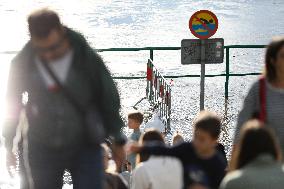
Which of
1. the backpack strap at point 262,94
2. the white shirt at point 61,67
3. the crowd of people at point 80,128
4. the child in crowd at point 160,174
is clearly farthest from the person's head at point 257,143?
the white shirt at point 61,67

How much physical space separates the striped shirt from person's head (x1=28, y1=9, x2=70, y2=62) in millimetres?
1242

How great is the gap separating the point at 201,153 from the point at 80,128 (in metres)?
0.69

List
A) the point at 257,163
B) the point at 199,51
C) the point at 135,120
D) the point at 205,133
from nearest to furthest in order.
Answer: the point at 257,163
the point at 205,133
the point at 135,120
the point at 199,51

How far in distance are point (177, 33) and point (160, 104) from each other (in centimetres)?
1106

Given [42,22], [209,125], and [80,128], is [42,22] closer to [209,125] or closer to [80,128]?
[80,128]

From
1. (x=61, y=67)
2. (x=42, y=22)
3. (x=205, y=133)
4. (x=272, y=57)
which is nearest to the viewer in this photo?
(x=42, y=22)

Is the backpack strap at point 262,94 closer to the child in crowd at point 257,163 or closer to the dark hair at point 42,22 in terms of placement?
the child in crowd at point 257,163

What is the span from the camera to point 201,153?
3.89 meters

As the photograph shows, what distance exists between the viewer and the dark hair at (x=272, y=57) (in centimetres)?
409

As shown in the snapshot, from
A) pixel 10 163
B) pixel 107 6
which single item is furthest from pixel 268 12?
pixel 10 163

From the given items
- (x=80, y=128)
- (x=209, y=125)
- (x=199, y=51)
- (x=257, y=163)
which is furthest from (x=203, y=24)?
(x=257, y=163)

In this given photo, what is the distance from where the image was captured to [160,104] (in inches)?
420

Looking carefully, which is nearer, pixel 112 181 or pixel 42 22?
pixel 42 22

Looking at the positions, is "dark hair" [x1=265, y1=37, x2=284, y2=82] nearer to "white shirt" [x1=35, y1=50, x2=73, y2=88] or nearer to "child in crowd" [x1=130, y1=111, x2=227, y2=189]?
"child in crowd" [x1=130, y1=111, x2=227, y2=189]
